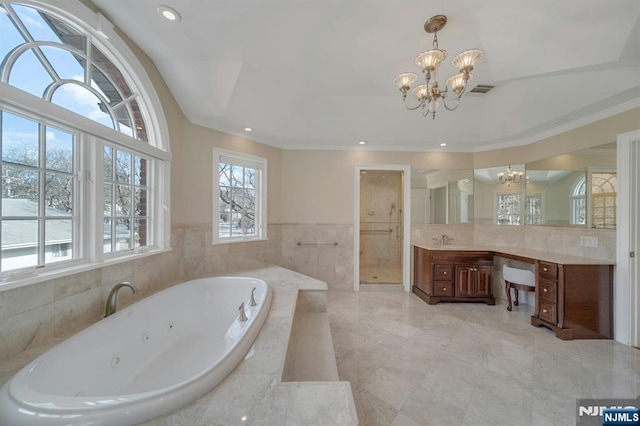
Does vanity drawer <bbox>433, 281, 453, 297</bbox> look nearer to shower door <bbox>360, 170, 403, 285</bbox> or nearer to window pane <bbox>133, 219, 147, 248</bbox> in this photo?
shower door <bbox>360, 170, 403, 285</bbox>

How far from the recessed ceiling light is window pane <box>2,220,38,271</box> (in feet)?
5.28

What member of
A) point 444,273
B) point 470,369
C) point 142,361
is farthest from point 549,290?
point 142,361

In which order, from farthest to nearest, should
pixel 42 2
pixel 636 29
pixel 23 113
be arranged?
pixel 636 29 < pixel 42 2 < pixel 23 113

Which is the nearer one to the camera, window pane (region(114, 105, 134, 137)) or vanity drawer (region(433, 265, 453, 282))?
window pane (region(114, 105, 134, 137))

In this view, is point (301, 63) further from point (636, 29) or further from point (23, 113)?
point (636, 29)

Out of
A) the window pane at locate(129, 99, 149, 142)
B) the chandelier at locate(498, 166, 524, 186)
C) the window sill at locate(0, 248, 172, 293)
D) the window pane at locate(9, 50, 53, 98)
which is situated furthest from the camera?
the chandelier at locate(498, 166, 524, 186)

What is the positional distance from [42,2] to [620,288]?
533cm

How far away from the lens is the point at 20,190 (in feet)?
A: 4.31

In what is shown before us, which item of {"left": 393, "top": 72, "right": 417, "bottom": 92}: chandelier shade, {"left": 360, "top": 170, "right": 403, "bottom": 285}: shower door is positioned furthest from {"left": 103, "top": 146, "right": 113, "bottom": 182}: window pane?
{"left": 360, "top": 170, "right": 403, "bottom": 285}: shower door

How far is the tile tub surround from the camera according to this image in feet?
2.91

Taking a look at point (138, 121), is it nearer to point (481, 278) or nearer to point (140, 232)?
point (140, 232)

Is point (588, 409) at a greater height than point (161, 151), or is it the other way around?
point (161, 151)

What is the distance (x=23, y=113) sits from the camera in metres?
1.25

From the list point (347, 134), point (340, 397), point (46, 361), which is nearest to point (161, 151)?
point (46, 361)
